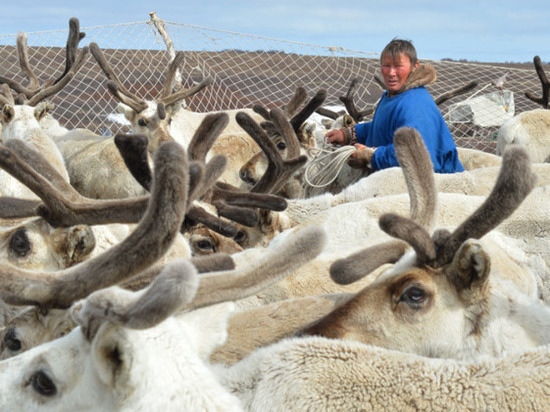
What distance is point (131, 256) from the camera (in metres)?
2.17

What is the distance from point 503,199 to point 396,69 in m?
2.90

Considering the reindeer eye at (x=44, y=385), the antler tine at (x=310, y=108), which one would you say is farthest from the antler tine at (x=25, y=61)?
the reindeer eye at (x=44, y=385)

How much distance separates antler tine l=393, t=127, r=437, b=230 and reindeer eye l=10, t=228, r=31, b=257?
64.9 inches

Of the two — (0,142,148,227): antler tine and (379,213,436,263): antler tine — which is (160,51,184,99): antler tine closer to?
(0,142,148,227): antler tine

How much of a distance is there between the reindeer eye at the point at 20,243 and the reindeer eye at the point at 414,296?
5.11 ft

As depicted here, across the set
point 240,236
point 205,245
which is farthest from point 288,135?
point 205,245

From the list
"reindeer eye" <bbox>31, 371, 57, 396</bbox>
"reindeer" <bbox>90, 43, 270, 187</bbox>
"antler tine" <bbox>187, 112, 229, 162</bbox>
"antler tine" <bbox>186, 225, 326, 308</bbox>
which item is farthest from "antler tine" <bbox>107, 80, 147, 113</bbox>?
"reindeer eye" <bbox>31, 371, 57, 396</bbox>

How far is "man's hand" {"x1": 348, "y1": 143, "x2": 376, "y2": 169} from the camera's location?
577cm

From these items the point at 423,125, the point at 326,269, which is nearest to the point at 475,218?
the point at 326,269

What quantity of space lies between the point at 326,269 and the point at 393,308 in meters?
0.91

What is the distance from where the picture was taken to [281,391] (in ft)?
7.52

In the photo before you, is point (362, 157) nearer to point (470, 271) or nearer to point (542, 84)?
point (470, 271)

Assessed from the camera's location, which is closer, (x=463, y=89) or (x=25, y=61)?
(x=463, y=89)

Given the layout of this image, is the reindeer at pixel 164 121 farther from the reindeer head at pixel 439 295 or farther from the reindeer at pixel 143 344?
the reindeer at pixel 143 344
